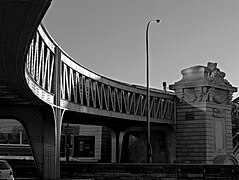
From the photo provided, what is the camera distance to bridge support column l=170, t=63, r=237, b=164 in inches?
2571

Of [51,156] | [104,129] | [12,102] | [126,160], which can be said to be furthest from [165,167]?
[104,129]

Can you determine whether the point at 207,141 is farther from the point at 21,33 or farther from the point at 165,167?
the point at 21,33

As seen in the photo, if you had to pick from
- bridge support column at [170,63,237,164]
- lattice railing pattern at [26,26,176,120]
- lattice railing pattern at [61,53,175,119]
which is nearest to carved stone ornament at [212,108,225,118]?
bridge support column at [170,63,237,164]

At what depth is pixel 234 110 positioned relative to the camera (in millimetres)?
105500

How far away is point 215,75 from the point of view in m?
67.0

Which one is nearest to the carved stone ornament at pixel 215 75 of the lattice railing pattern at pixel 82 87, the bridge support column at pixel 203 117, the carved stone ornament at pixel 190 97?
the bridge support column at pixel 203 117

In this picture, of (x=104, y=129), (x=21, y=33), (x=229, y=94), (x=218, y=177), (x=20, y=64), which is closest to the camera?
(x=21, y=33)

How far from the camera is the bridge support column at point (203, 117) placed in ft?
214

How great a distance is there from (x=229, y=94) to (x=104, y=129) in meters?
24.9

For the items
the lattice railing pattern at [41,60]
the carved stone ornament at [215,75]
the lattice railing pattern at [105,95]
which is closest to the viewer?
the lattice railing pattern at [41,60]

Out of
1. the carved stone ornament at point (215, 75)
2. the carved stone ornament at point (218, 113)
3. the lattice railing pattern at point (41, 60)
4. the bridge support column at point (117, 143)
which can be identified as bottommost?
the bridge support column at point (117, 143)

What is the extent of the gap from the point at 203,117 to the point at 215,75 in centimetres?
614

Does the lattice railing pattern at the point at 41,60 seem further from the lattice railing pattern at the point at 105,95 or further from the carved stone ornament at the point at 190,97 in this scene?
the carved stone ornament at the point at 190,97

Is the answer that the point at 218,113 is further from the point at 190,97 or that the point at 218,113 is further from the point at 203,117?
the point at 190,97
